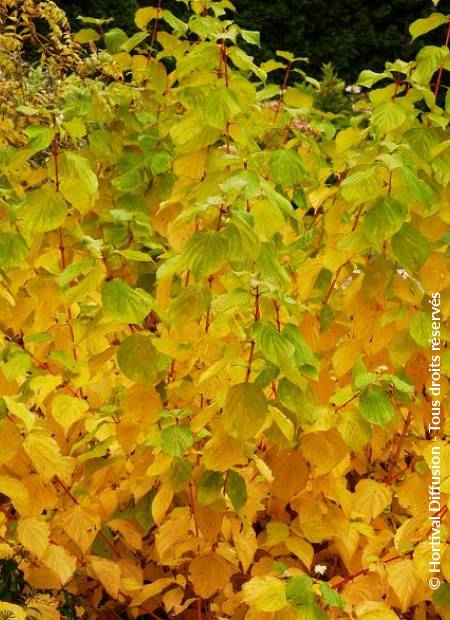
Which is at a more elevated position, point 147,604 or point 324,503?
point 324,503

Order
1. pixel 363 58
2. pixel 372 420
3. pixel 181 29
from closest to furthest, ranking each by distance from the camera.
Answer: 1. pixel 372 420
2. pixel 181 29
3. pixel 363 58

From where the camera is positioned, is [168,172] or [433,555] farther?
[168,172]

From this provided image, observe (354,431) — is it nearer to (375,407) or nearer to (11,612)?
(375,407)

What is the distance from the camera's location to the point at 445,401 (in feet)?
7.56

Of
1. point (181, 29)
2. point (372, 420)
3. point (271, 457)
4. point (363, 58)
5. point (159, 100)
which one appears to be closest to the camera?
point (372, 420)

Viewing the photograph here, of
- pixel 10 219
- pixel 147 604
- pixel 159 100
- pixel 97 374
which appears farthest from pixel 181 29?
pixel 147 604

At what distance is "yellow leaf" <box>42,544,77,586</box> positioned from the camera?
6.33 ft

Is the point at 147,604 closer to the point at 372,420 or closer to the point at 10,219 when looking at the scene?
the point at 372,420

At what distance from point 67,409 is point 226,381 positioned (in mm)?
350

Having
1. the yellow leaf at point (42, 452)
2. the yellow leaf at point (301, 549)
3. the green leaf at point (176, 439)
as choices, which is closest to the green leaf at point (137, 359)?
the green leaf at point (176, 439)

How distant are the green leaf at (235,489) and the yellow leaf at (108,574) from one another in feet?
1.06

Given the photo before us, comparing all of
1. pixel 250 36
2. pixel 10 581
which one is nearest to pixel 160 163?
pixel 250 36

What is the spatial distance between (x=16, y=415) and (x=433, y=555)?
0.86 meters

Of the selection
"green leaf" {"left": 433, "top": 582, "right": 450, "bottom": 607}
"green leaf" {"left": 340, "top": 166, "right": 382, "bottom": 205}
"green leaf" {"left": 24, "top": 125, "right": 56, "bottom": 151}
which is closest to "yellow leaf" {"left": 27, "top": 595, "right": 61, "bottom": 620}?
"green leaf" {"left": 433, "top": 582, "right": 450, "bottom": 607}
